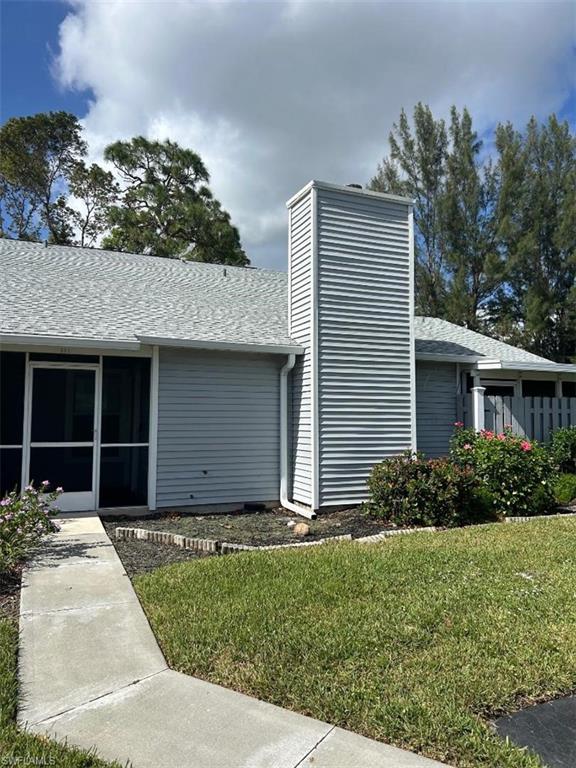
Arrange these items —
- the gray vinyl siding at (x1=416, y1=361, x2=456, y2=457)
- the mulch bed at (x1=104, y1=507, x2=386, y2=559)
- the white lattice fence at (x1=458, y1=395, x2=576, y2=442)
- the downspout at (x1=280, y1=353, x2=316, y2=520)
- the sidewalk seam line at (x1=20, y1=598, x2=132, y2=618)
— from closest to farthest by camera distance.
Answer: the sidewalk seam line at (x1=20, y1=598, x2=132, y2=618) → the mulch bed at (x1=104, y1=507, x2=386, y2=559) → the downspout at (x1=280, y1=353, x2=316, y2=520) → the white lattice fence at (x1=458, y1=395, x2=576, y2=442) → the gray vinyl siding at (x1=416, y1=361, x2=456, y2=457)

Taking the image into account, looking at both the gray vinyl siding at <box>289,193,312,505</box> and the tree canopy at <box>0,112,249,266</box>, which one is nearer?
the gray vinyl siding at <box>289,193,312,505</box>

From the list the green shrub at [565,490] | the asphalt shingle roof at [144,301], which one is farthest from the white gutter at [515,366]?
the green shrub at [565,490]

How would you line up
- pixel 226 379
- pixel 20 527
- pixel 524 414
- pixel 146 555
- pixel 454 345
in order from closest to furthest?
pixel 20 527, pixel 146 555, pixel 226 379, pixel 524 414, pixel 454 345

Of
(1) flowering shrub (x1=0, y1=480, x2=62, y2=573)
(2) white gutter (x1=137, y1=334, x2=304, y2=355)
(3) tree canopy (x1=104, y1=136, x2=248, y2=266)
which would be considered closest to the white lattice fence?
(2) white gutter (x1=137, y1=334, x2=304, y2=355)

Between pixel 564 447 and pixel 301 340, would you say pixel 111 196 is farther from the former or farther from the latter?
pixel 564 447

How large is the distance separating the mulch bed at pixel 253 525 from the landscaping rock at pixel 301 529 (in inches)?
2.4

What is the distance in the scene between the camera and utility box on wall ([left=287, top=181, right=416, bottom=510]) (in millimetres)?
8734

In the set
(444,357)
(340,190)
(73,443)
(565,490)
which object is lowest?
(565,490)

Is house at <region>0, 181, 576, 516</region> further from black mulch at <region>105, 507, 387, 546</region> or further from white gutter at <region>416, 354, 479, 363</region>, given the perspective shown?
black mulch at <region>105, 507, 387, 546</region>

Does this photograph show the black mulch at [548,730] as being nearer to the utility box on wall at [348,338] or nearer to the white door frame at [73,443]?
the utility box on wall at [348,338]

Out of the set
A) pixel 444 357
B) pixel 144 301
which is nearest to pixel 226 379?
pixel 144 301

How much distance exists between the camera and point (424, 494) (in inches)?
298

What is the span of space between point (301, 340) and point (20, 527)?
17.7ft

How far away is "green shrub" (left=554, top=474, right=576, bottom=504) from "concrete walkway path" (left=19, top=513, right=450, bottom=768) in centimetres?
792
